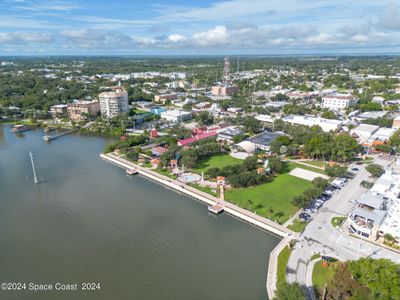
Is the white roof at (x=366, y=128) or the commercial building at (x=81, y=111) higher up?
the commercial building at (x=81, y=111)

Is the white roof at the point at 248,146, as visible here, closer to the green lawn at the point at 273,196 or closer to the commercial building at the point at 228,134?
the commercial building at the point at 228,134

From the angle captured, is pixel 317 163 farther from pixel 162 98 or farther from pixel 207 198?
pixel 162 98

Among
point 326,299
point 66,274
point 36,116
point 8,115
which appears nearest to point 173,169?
point 66,274

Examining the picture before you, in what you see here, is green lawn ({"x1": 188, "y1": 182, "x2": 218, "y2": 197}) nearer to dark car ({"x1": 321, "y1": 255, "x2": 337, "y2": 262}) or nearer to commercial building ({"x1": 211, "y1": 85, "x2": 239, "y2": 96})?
dark car ({"x1": 321, "y1": 255, "x2": 337, "y2": 262})

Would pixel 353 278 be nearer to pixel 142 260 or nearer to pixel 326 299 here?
pixel 326 299

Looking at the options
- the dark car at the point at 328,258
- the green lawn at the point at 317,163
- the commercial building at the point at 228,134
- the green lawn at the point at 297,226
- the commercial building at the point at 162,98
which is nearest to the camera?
the dark car at the point at 328,258

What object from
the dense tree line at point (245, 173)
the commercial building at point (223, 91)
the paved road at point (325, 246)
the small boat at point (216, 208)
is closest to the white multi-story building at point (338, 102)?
the commercial building at point (223, 91)

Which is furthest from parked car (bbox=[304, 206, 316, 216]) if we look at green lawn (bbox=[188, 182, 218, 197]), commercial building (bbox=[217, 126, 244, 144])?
commercial building (bbox=[217, 126, 244, 144])
